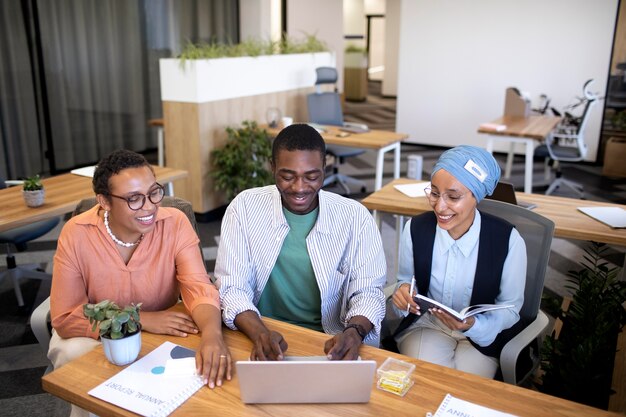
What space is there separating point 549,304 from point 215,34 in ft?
22.9

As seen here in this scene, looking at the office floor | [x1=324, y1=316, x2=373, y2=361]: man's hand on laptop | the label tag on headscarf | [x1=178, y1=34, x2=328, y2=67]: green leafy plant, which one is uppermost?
[x1=178, y1=34, x2=328, y2=67]: green leafy plant

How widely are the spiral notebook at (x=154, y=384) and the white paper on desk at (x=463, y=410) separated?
1.95 feet

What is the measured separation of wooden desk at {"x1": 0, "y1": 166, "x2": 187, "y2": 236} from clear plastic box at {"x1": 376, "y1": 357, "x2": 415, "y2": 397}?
2.04 meters

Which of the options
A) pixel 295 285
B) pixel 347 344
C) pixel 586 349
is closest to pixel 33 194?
pixel 295 285

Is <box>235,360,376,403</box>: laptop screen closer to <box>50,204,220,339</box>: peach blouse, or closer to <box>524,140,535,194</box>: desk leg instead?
<box>50,204,220,339</box>: peach blouse

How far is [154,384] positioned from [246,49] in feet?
14.7

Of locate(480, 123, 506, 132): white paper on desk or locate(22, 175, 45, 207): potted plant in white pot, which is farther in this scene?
locate(480, 123, 506, 132): white paper on desk

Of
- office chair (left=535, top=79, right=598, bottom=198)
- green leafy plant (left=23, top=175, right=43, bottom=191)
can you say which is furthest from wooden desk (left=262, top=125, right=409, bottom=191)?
green leafy plant (left=23, top=175, right=43, bottom=191)

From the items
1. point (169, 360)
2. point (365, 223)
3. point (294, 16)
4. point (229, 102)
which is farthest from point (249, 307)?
point (294, 16)

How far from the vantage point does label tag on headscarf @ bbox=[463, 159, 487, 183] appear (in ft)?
6.27

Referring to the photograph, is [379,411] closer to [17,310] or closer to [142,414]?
[142,414]

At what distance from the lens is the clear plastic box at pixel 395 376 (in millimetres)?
1382

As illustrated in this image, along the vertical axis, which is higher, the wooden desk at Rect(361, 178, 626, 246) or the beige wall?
the beige wall

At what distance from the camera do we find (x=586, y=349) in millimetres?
1843
